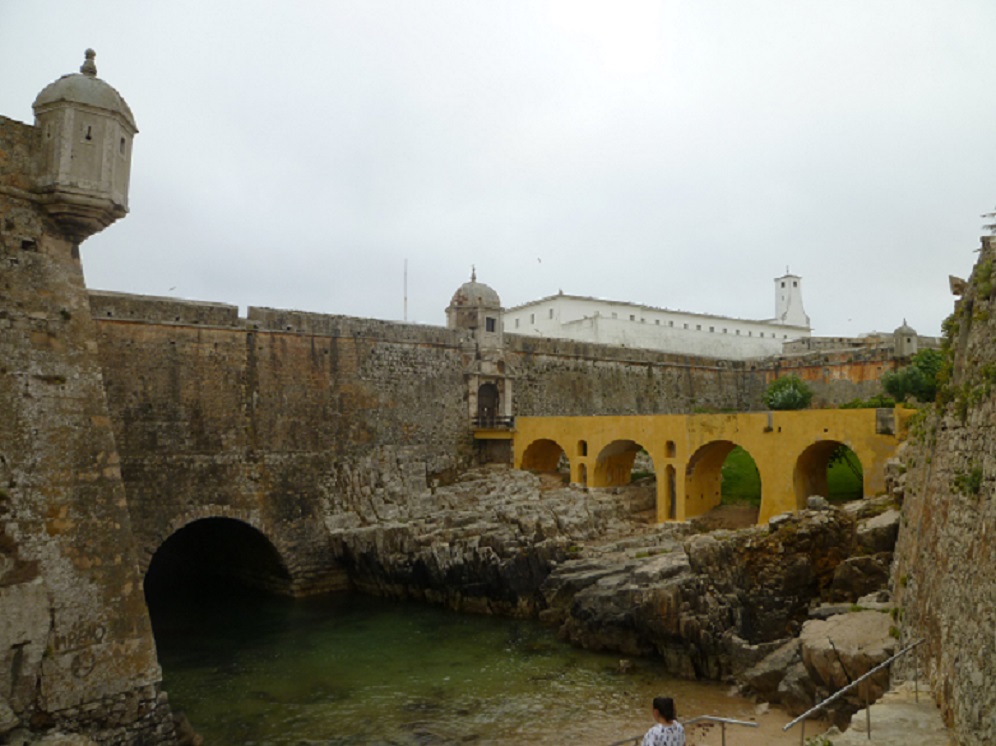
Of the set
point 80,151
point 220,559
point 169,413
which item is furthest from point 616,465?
point 80,151

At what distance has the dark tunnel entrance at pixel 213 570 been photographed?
21153mm

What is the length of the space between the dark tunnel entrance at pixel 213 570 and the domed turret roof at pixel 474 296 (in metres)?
11.2

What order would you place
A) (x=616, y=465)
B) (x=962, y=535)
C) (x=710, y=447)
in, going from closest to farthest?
(x=962, y=535) < (x=710, y=447) < (x=616, y=465)

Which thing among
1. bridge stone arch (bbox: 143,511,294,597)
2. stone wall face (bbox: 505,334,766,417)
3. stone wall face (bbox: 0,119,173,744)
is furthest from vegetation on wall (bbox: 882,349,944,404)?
stone wall face (bbox: 0,119,173,744)

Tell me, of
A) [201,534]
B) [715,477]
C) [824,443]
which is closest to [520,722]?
[824,443]

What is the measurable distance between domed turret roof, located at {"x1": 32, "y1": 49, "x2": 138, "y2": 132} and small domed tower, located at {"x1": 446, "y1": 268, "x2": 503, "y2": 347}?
17363 mm

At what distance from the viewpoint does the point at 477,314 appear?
27.8 meters

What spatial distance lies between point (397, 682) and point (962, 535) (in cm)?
1082

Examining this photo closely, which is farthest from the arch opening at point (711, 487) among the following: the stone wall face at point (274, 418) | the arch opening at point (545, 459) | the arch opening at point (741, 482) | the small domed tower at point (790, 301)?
the small domed tower at point (790, 301)

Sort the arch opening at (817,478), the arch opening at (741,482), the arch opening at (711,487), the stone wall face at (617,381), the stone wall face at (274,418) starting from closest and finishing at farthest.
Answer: the stone wall face at (274,418), the arch opening at (817,478), the arch opening at (711,487), the arch opening at (741,482), the stone wall face at (617,381)

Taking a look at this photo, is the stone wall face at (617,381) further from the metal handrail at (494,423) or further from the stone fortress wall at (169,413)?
the metal handrail at (494,423)

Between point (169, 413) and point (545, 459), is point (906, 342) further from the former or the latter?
point (169, 413)

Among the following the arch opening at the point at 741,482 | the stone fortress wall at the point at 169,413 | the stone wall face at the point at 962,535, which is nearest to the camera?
the stone wall face at the point at 962,535

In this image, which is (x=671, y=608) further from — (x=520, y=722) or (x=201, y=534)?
(x=201, y=534)
